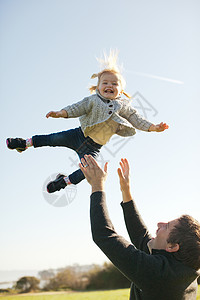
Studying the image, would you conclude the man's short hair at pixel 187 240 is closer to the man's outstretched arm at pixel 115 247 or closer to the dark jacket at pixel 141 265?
the dark jacket at pixel 141 265

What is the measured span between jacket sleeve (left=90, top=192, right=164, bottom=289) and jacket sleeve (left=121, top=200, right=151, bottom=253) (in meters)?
0.74

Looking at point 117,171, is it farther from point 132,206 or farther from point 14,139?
point 14,139

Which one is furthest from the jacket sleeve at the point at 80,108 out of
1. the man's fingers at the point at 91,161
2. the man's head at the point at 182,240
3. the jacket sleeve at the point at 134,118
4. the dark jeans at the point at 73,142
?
the man's head at the point at 182,240

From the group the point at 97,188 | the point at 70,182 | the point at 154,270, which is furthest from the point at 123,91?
the point at 154,270

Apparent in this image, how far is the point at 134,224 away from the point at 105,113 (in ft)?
5.20

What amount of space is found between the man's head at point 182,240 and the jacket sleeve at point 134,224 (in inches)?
15.9

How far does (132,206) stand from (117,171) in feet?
1.38

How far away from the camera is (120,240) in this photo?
7.61ft

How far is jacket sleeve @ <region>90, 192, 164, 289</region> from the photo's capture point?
2277 mm

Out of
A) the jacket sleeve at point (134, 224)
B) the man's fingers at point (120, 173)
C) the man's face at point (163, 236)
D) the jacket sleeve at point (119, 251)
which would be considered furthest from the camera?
the jacket sleeve at point (134, 224)

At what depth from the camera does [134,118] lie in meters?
4.37

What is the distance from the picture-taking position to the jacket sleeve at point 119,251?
7.47 feet

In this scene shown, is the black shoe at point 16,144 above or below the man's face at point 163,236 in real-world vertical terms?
above

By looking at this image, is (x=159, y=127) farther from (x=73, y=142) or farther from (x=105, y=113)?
(x=73, y=142)
